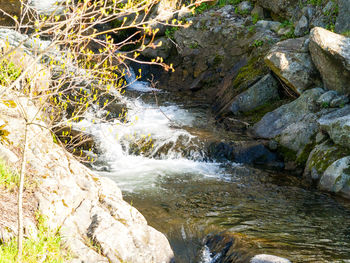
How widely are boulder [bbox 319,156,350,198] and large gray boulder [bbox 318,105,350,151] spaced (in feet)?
1.83

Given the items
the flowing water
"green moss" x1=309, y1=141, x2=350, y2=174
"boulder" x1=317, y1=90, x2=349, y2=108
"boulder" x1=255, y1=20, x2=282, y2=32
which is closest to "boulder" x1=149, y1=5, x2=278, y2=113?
"boulder" x1=255, y1=20, x2=282, y2=32

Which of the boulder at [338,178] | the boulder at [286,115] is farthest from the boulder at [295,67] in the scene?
the boulder at [338,178]

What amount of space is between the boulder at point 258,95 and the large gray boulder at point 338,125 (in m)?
2.87

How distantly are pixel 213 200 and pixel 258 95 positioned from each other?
17.9ft

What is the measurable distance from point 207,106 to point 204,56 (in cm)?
283

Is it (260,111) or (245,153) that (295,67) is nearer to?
(260,111)

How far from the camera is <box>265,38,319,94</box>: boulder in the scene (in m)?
11.2

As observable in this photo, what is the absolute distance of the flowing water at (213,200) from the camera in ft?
19.4

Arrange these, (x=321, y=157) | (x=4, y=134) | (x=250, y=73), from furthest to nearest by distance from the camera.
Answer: (x=250, y=73) → (x=321, y=157) → (x=4, y=134)

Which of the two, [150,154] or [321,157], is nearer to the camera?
[321,157]

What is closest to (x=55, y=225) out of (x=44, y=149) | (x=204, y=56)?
(x=44, y=149)

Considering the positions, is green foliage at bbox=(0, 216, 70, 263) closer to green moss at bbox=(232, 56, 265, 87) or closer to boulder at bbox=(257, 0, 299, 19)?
green moss at bbox=(232, 56, 265, 87)

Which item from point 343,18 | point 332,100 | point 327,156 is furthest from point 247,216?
point 343,18

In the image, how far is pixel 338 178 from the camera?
27.3 feet
